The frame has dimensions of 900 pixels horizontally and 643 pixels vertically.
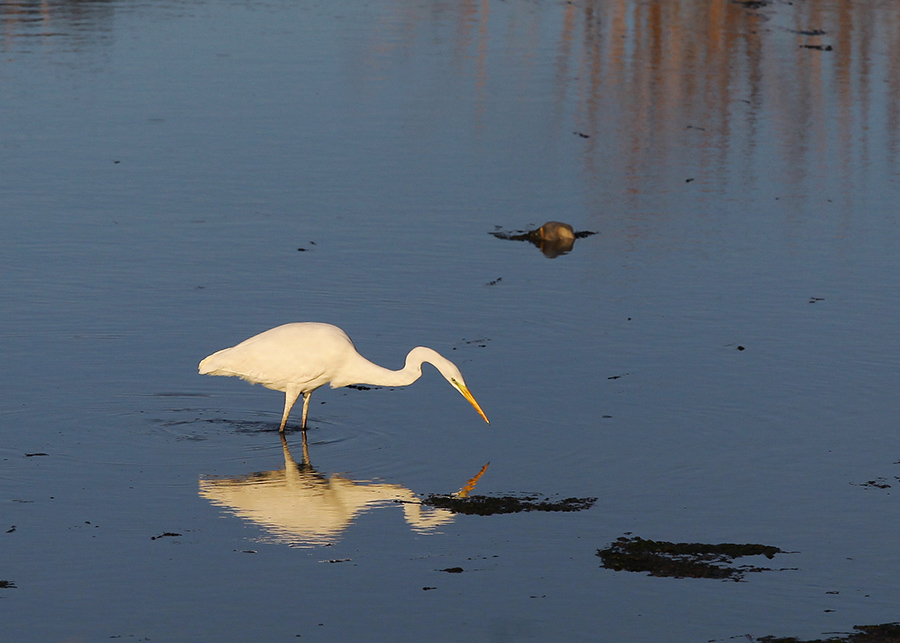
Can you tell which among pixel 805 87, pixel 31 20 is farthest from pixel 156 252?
pixel 31 20

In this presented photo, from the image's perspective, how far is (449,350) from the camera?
15.2 m

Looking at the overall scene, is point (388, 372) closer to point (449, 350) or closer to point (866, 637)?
point (449, 350)

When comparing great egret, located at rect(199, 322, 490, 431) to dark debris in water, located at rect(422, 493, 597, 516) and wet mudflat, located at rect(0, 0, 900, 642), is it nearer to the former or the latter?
wet mudflat, located at rect(0, 0, 900, 642)

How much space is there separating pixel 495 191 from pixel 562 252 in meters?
3.36

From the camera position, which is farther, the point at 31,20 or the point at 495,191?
the point at 31,20

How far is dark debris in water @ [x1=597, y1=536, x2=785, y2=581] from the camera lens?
9.80 m

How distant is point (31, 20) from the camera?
42031 millimetres

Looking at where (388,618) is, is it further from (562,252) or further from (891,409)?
(562,252)

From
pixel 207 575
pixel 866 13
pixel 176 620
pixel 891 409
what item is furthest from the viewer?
pixel 866 13

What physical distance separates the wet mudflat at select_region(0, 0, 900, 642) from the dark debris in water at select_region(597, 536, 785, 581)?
3.5 inches

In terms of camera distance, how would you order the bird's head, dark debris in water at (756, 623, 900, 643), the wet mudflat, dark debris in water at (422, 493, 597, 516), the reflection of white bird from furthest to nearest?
the bird's head < dark debris in water at (422, 493, 597, 516) < the reflection of white bird < the wet mudflat < dark debris in water at (756, 623, 900, 643)

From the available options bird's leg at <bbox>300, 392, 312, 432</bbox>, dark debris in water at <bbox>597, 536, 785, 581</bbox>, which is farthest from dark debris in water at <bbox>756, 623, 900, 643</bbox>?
bird's leg at <bbox>300, 392, 312, 432</bbox>

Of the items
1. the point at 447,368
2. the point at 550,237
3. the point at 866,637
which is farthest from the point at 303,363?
the point at 550,237

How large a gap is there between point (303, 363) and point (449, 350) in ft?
8.64
